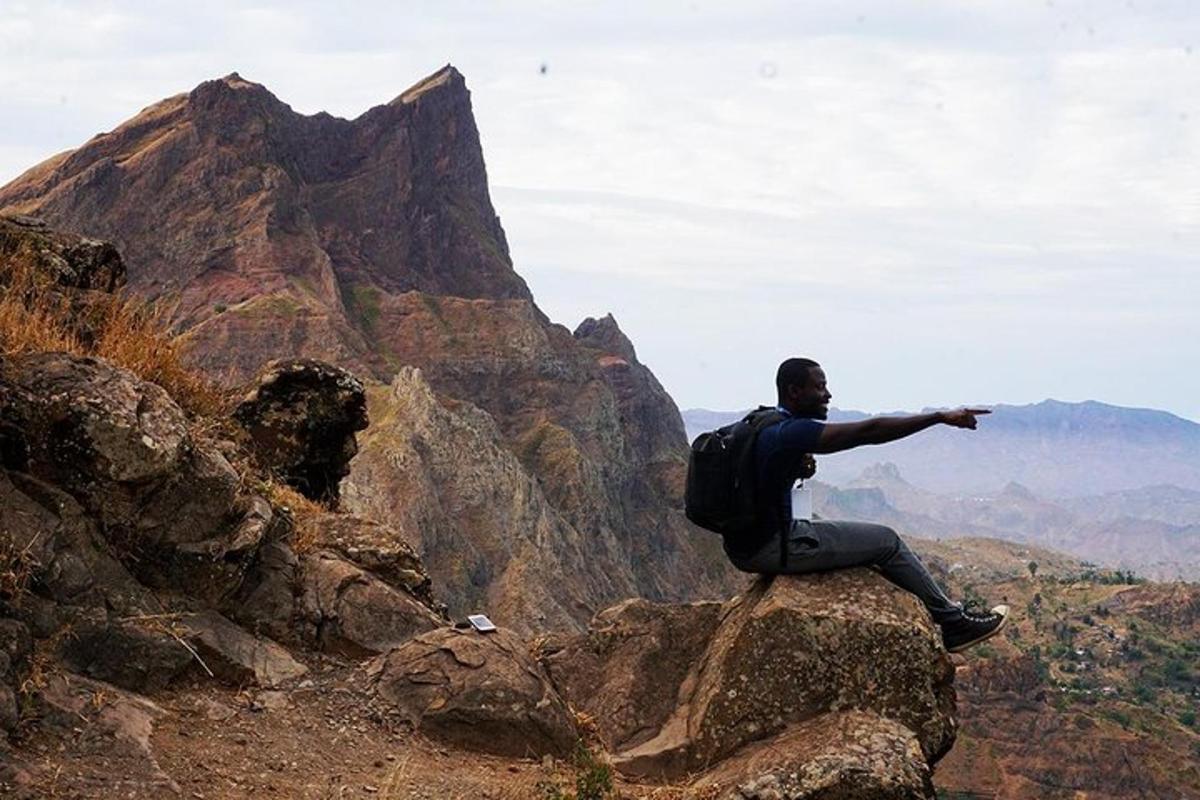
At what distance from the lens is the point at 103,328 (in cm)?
1152

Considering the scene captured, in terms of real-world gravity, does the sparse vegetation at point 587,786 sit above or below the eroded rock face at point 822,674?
below

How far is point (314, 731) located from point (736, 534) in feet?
11.2

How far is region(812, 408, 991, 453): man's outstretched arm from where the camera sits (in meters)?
8.22

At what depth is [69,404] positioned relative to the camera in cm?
872

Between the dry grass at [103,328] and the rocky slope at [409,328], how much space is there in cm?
9443

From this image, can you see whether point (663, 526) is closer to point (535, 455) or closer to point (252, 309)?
point (535, 455)

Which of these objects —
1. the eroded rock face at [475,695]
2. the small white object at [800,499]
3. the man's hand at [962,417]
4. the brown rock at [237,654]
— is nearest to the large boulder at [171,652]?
the brown rock at [237,654]

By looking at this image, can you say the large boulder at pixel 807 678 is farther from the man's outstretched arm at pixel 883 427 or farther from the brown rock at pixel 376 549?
the brown rock at pixel 376 549

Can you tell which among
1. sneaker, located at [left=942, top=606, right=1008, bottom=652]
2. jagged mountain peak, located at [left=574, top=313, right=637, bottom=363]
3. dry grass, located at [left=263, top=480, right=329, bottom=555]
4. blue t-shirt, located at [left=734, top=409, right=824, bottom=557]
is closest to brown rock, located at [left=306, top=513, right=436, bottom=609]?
dry grass, located at [left=263, top=480, right=329, bottom=555]

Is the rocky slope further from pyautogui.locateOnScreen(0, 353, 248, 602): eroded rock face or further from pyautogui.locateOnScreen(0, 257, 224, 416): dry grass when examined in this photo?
pyautogui.locateOnScreen(0, 353, 248, 602): eroded rock face

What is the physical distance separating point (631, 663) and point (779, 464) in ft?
7.41

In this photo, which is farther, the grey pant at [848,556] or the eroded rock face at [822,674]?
the grey pant at [848,556]

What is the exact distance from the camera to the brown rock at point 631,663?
9211 mm

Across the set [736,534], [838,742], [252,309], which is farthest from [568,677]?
[252,309]
